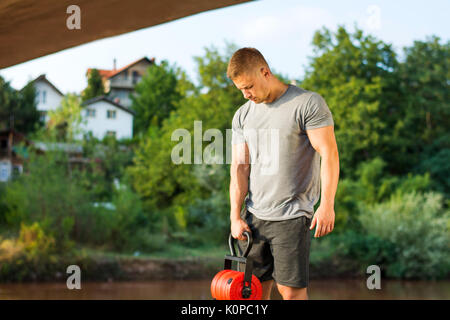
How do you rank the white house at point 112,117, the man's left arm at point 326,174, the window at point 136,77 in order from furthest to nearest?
the window at point 136,77, the white house at point 112,117, the man's left arm at point 326,174

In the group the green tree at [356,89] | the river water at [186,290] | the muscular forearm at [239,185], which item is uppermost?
the green tree at [356,89]

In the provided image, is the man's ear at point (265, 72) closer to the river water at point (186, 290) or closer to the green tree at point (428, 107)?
the river water at point (186, 290)

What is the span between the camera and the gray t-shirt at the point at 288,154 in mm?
1832

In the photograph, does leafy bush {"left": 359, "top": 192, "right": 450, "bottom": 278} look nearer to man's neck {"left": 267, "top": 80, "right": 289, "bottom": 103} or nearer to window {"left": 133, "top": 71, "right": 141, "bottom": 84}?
man's neck {"left": 267, "top": 80, "right": 289, "bottom": 103}

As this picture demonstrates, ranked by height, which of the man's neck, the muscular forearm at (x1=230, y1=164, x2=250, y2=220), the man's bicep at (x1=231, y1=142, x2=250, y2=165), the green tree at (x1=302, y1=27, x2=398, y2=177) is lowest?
the muscular forearm at (x1=230, y1=164, x2=250, y2=220)

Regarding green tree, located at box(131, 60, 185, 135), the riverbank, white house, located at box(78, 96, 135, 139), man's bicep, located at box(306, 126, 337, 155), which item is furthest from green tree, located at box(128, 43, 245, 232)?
man's bicep, located at box(306, 126, 337, 155)

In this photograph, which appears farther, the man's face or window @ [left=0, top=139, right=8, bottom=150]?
window @ [left=0, top=139, right=8, bottom=150]

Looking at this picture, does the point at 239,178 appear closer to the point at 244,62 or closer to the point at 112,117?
→ the point at 244,62

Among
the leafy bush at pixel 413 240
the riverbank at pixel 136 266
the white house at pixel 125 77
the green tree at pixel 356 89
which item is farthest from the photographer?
the white house at pixel 125 77

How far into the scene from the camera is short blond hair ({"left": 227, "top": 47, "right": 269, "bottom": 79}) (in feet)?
6.00

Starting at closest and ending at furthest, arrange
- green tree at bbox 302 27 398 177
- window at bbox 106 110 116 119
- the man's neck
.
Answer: the man's neck → green tree at bbox 302 27 398 177 → window at bbox 106 110 116 119

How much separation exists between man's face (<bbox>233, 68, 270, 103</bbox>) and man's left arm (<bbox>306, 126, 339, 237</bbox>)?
0.22 metres

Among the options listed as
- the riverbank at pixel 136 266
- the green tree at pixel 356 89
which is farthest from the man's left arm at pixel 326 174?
the green tree at pixel 356 89
